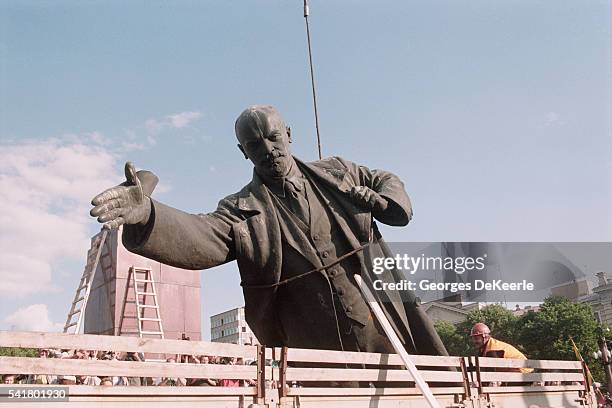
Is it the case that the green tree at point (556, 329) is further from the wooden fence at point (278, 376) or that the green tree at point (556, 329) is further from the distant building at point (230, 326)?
the distant building at point (230, 326)

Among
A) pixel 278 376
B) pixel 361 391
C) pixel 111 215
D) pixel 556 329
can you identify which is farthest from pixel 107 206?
pixel 556 329

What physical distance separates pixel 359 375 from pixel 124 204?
1696mm

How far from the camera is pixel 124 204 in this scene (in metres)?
3.68

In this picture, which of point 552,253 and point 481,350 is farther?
point 552,253

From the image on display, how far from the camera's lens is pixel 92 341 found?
2.59 meters

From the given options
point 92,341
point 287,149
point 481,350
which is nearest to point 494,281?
point 481,350

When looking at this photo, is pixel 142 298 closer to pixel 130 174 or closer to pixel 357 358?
pixel 130 174

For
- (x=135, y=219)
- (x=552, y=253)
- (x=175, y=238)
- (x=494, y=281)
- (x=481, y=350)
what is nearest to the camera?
(x=135, y=219)

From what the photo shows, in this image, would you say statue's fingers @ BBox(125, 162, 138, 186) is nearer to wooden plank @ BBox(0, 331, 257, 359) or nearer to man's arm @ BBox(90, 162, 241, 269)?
man's arm @ BBox(90, 162, 241, 269)

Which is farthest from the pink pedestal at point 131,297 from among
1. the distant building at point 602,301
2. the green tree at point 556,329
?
the distant building at point 602,301

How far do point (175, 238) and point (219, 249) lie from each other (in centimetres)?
43

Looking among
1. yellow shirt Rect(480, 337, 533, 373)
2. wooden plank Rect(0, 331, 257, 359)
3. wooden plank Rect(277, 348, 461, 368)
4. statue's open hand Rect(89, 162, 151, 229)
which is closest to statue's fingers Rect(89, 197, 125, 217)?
statue's open hand Rect(89, 162, 151, 229)

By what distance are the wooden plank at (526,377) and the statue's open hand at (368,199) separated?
147cm

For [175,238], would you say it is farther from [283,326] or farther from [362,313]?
[362,313]
